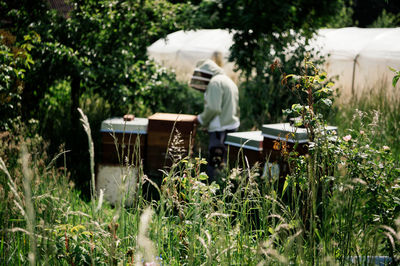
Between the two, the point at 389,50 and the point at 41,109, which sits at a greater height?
the point at 389,50

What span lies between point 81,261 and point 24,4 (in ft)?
17.5

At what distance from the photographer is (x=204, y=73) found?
5926 millimetres

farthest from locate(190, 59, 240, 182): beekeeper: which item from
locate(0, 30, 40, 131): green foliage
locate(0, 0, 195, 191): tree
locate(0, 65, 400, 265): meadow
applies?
locate(0, 65, 400, 265): meadow

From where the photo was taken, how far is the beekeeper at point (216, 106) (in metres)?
5.71

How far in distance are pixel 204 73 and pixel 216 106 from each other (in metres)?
0.52

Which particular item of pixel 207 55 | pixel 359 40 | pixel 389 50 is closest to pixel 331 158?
pixel 389 50

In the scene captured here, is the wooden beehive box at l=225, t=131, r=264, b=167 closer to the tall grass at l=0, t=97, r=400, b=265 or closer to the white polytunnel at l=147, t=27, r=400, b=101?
the tall grass at l=0, t=97, r=400, b=265

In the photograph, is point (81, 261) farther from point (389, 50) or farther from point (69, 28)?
point (389, 50)

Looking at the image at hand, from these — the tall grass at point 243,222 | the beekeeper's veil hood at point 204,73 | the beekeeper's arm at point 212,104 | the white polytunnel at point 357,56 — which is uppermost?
the white polytunnel at point 357,56

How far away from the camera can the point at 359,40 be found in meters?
10.8

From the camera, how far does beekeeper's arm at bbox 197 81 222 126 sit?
18.7ft

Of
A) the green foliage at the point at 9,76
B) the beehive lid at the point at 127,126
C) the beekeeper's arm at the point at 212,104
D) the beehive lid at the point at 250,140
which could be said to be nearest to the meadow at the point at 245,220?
the beehive lid at the point at 250,140

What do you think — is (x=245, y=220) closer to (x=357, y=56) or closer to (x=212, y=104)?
(x=212, y=104)

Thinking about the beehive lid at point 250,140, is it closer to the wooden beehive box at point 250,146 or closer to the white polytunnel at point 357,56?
the wooden beehive box at point 250,146
